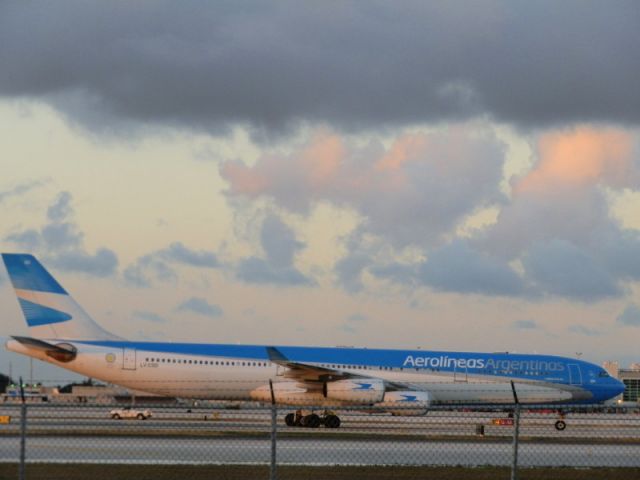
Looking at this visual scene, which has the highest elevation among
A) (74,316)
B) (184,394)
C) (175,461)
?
(74,316)

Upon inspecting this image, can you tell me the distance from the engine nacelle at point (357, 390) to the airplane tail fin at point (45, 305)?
36.0ft

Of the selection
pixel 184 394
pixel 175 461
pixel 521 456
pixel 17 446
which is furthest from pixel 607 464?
pixel 184 394

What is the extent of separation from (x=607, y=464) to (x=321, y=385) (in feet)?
71.2

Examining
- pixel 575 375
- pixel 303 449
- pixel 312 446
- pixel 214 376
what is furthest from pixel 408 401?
pixel 303 449

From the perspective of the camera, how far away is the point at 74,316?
169 feet

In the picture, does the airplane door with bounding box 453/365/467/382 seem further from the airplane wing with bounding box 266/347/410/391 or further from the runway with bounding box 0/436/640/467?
the runway with bounding box 0/436/640/467

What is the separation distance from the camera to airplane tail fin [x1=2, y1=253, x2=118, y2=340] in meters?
51.4

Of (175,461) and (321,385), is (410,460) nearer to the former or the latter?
(175,461)

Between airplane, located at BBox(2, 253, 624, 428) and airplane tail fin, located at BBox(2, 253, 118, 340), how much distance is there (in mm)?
43

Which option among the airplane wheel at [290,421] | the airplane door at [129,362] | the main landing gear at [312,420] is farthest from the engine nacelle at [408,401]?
the airplane door at [129,362]

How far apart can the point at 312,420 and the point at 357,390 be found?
157 inches

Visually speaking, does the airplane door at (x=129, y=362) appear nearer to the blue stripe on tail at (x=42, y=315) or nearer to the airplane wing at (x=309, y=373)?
the blue stripe on tail at (x=42, y=315)

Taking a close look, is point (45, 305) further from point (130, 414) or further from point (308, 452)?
point (308, 452)

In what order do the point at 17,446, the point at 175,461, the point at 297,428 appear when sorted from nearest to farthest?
the point at 175,461, the point at 17,446, the point at 297,428
